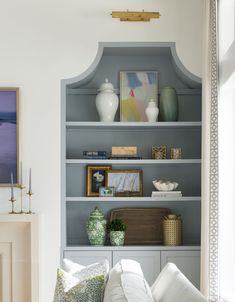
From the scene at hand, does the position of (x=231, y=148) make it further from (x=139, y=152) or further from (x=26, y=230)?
(x=26, y=230)

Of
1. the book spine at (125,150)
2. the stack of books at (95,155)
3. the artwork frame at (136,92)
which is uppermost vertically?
the artwork frame at (136,92)

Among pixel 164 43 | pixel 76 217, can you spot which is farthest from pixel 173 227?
pixel 164 43

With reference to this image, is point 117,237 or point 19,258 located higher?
point 117,237

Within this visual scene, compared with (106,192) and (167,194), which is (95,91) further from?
(167,194)

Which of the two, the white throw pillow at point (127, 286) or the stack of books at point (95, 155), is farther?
the stack of books at point (95, 155)

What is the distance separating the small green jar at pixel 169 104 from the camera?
484 centimetres

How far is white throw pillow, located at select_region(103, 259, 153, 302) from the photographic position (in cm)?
268

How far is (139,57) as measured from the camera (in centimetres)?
508

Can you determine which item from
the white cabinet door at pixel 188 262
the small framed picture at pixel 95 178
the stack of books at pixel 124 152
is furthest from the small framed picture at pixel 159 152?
the white cabinet door at pixel 188 262

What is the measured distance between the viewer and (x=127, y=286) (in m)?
2.82

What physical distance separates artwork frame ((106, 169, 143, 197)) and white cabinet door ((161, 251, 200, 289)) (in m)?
0.61

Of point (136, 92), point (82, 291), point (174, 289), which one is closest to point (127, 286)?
point (174, 289)

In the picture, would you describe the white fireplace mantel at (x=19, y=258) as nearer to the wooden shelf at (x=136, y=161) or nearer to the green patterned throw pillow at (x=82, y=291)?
the wooden shelf at (x=136, y=161)

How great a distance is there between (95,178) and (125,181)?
249mm
